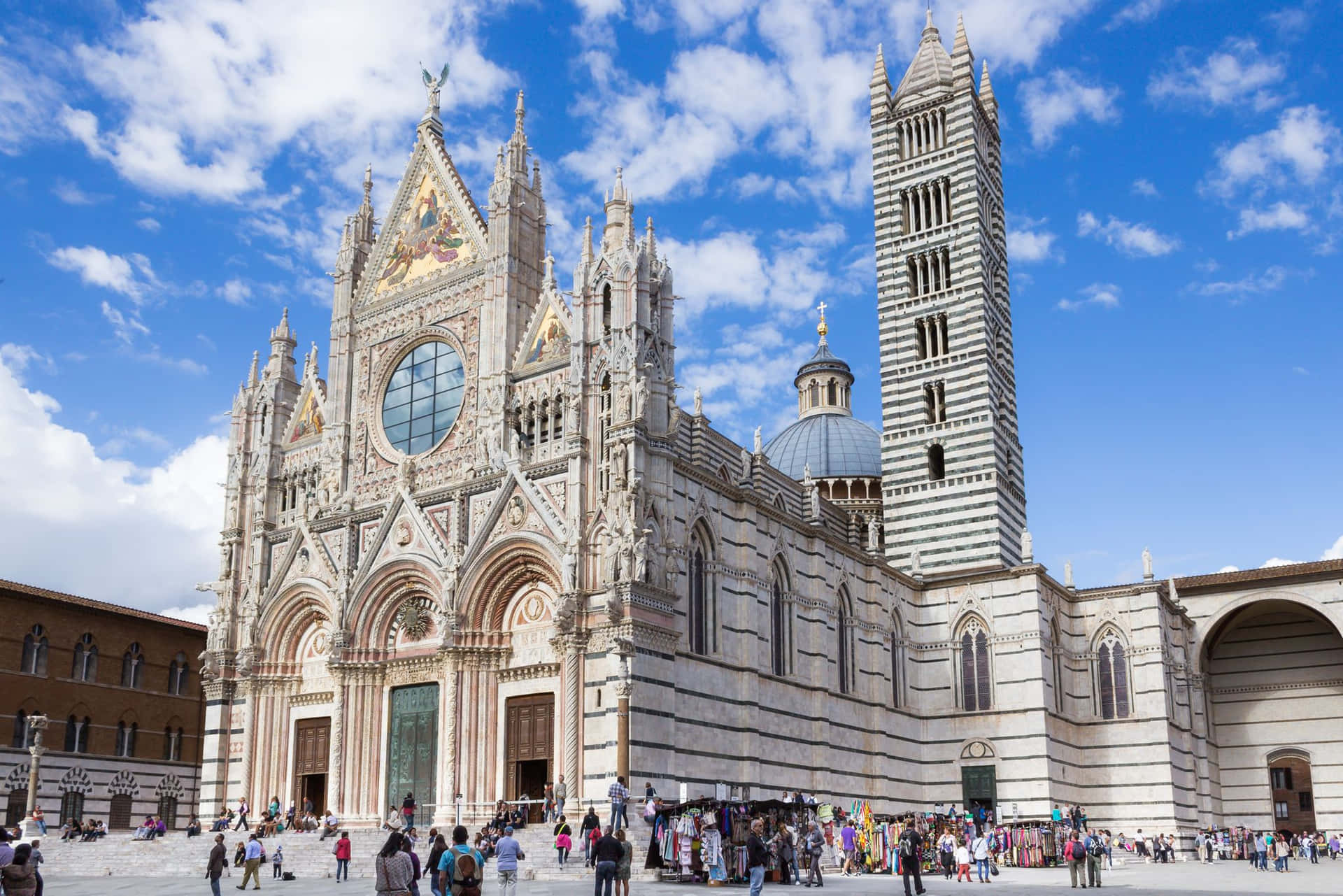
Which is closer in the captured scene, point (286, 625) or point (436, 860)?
point (436, 860)

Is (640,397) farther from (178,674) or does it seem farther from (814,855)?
(178,674)

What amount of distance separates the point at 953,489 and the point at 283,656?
75.6ft

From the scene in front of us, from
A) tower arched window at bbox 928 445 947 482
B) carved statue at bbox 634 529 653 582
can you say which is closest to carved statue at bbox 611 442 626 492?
carved statue at bbox 634 529 653 582

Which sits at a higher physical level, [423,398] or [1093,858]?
[423,398]

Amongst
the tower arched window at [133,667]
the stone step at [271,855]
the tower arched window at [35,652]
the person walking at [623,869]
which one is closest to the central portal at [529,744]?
the stone step at [271,855]

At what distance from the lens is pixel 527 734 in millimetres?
31469

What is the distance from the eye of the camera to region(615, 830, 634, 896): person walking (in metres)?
18.0

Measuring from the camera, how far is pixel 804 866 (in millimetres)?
26906

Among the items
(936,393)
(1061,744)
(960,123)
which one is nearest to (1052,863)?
(1061,744)

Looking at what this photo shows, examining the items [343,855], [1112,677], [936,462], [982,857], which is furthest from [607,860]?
[936,462]

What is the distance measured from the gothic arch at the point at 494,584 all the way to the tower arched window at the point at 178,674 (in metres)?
16.1

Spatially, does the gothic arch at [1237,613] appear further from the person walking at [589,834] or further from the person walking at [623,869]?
the person walking at [623,869]

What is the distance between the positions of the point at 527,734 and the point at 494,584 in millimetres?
3804

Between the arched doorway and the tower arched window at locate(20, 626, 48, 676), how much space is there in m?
40.2
